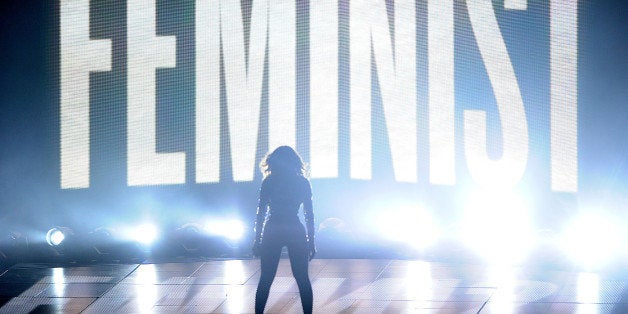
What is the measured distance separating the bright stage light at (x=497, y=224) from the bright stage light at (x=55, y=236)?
5006 mm

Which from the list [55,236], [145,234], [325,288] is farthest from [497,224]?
[55,236]

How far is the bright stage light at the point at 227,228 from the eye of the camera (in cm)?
1212

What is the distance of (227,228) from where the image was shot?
40.0 ft

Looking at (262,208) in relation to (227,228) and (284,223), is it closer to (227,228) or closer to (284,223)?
(284,223)

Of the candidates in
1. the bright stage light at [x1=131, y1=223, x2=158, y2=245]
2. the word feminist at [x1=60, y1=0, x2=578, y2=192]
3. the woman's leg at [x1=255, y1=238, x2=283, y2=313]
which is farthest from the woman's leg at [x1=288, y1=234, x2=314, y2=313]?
the bright stage light at [x1=131, y1=223, x2=158, y2=245]

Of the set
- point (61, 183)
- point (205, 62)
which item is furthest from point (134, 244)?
point (205, 62)

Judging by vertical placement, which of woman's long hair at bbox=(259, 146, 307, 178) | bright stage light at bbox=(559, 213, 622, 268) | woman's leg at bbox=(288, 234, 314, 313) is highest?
woman's long hair at bbox=(259, 146, 307, 178)

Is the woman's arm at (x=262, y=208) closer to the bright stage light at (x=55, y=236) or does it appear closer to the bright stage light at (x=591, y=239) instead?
the bright stage light at (x=591, y=239)

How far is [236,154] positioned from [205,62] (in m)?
1.22

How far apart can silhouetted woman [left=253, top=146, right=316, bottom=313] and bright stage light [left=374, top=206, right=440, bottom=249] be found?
14.5 ft

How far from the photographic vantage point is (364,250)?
39.0 feet

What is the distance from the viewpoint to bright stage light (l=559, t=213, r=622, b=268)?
11180 millimetres

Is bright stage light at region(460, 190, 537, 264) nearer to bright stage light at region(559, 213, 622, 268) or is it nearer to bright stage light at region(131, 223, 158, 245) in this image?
bright stage light at region(559, 213, 622, 268)

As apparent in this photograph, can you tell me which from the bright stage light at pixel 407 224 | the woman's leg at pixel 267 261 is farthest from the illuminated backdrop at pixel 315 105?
the woman's leg at pixel 267 261
